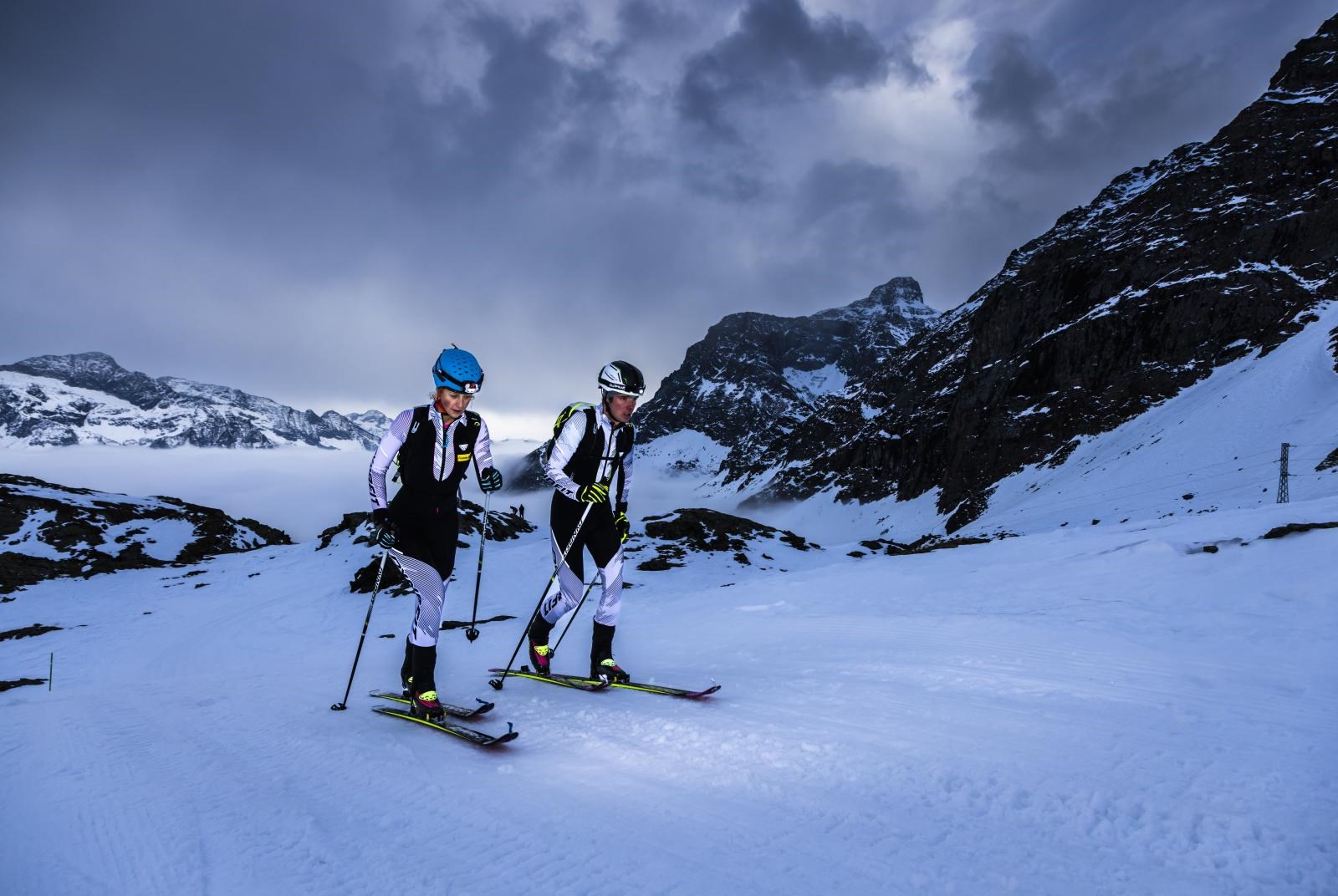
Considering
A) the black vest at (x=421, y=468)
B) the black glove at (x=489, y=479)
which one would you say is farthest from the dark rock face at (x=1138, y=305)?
the black vest at (x=421, y=468)

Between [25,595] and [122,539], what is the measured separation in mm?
19901

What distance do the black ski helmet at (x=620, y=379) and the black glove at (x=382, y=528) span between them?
8.65ft

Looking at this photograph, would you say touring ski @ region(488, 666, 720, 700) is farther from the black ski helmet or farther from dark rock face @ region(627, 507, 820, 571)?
dark rock face @ region(627, 507, 820, 571)

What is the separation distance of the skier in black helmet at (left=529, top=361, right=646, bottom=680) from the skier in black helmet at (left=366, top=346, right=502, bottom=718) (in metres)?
1.09

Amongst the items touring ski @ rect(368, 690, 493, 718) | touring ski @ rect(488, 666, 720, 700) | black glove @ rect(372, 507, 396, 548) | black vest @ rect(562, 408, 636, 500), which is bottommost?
touring ski @ rect(368, 690, 493, 718)

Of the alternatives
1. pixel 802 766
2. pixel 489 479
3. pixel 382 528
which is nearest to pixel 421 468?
pixel 382 528

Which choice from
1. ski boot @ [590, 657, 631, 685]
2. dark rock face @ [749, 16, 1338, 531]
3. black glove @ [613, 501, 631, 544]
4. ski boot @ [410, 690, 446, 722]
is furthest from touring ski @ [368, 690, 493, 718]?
dark rock face @ [749, 16, 1338, 531]

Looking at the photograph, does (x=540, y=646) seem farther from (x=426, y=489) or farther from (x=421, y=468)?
(x=421, y=468)

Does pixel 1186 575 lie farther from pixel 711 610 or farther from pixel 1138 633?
pixel 711 610

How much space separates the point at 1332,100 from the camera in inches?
3275

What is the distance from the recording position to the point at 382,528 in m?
5.96

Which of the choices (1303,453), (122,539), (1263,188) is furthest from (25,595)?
(1263,188)

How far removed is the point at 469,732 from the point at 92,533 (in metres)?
59.9

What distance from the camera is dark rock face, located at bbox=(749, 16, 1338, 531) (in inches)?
2586
